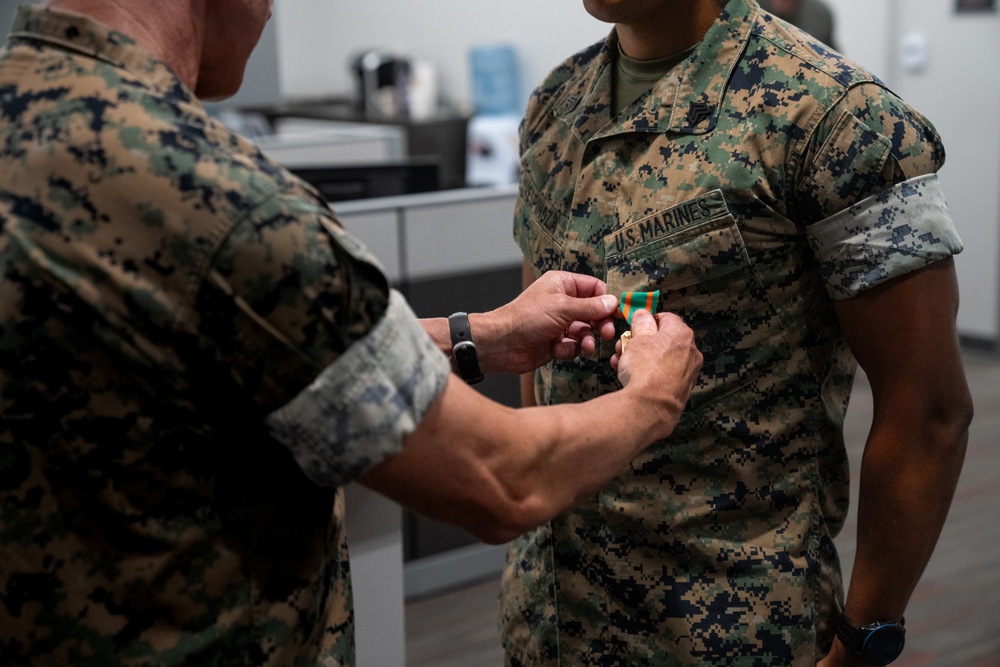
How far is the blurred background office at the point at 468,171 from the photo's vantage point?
9.09 ft

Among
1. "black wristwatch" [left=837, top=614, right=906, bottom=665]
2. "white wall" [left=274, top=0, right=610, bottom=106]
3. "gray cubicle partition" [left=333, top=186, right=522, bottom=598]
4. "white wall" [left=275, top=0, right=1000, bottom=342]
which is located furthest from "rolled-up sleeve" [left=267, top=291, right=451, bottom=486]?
"white wall" [left=274, top=0, right=610, bottom=106]

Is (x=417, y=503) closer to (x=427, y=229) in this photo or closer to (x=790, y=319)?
(x=790, y=319)

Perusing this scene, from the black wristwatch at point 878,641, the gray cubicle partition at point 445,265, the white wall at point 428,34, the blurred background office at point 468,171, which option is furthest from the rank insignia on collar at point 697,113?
the white wall at point 428,34

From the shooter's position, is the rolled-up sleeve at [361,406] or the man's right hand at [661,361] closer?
the rolled-up sleeve at [361,406]

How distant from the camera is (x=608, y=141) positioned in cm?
124

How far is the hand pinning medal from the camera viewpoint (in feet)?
3.76

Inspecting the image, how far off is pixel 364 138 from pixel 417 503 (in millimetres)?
4007

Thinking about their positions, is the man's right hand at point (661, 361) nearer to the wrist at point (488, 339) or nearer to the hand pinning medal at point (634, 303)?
the hand pinning medal at point (634, 303)

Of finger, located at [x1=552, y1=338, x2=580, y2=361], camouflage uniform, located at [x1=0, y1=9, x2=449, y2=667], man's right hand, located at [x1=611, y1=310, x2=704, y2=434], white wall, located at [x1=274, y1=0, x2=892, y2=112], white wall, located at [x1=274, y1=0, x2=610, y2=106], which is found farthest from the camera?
white wall, located at [x1=274, y1=0, x2=610, y2=106]

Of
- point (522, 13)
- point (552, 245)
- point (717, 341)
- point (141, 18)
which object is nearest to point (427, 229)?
point (552, 245)

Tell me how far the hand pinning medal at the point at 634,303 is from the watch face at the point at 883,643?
423 millimetres

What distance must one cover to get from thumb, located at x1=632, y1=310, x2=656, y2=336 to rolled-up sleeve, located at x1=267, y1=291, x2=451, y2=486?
1.13 feet

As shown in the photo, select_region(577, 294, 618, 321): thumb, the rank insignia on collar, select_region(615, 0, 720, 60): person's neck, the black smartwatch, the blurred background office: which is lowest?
the blurred background office

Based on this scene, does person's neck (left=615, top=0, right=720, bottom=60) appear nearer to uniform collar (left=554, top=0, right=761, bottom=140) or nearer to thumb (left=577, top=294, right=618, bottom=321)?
uniform collar (left=554, top=0, right=761, bottom=140)
